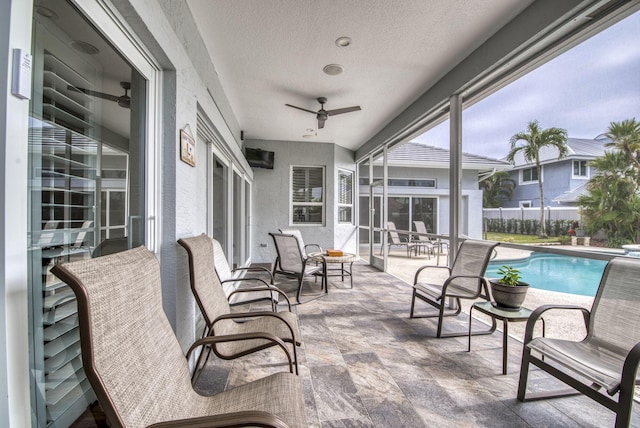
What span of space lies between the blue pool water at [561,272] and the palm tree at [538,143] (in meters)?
0.32

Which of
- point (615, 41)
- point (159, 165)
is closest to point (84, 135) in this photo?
point (159, 165)

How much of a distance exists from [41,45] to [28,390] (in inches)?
40.1

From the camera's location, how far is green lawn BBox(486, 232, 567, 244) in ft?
7.52

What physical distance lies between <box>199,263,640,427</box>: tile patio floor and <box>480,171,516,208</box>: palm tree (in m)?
1.36

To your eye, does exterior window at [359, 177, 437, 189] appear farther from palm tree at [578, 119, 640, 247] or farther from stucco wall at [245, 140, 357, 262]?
palm tree at [578, 119, 640, 247]

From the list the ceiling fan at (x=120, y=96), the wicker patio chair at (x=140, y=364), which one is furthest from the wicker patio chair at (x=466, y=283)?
the ceiling fan at (x=120, y=96)

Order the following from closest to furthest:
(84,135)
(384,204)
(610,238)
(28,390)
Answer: (28,390), (84,135), (610,238), (384,204)

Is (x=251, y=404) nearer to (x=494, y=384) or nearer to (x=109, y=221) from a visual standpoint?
(x=109, y=221)

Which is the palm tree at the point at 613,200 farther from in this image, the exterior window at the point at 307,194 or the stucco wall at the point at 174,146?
the exterior window at the point at 307,194

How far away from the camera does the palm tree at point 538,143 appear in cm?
228

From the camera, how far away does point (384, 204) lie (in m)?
5.89

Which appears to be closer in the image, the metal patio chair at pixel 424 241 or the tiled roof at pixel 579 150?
the tiled roof at pixel 579 150

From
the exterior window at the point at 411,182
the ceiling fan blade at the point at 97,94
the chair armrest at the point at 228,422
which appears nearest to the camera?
the chair armrest at the point at 228,422

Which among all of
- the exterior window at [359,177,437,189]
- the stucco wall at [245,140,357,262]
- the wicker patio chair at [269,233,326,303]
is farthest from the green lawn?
the exterior window at [359,177,437,189]
